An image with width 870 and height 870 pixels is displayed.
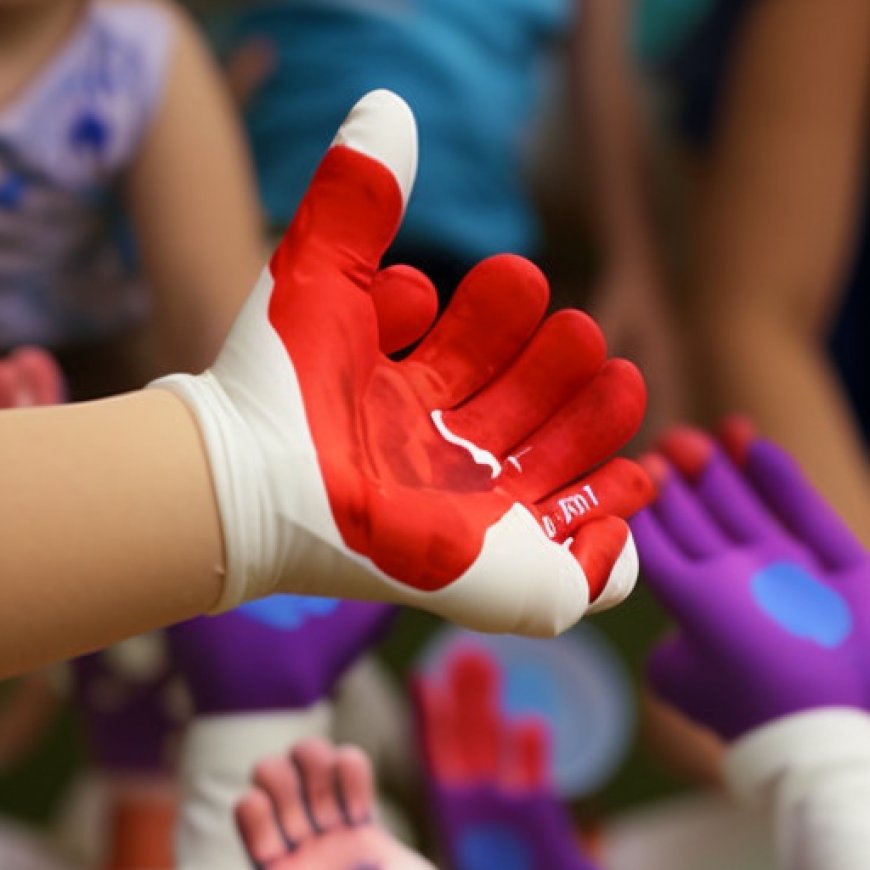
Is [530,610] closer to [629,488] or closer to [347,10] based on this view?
[629,488]

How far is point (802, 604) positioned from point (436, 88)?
30cm

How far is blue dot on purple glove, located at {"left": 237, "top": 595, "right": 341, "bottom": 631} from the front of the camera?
0.39 m

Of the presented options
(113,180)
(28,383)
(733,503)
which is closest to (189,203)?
(113,180)

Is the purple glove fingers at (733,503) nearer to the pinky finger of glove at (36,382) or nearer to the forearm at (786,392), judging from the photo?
the forearm at (786,392)

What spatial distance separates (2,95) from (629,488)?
28 centimetres

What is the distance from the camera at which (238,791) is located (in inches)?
14.7

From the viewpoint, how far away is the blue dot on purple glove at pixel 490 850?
437 mm

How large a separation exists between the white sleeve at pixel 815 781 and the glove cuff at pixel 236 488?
0.16m

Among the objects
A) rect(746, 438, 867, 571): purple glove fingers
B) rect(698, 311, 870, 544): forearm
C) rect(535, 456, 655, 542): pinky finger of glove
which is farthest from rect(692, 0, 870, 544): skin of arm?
rect(535, 456, 655, 542): pinky finger of glove

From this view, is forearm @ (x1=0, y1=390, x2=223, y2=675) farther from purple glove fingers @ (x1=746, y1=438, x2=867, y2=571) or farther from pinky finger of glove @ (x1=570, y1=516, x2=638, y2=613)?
purple glove fingers @ (x1=746, y1=438, x2=867, y2=571)

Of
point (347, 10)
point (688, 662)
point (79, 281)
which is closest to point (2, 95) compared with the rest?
point (79, 281)

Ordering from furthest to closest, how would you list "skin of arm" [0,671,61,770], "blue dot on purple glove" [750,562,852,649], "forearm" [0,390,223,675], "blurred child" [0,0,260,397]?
"skin of arm" [0,671,61,770]
"blurred child" [0,0,260,397]
"blue dot on purple glove" [750,562,852,649]
"forearm" [0,390,223,675]

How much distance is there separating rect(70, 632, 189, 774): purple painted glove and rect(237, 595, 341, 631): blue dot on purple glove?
41 mm

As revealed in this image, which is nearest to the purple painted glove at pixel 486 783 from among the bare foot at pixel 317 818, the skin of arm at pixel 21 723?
the bare foot at pixel 317 818
